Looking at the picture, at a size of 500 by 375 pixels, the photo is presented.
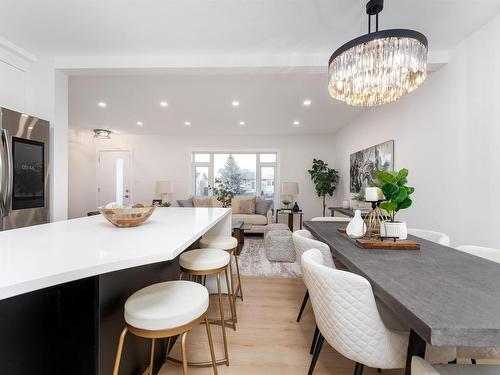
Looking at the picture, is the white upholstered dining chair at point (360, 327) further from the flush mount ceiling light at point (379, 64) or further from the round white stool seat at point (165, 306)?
the flush mount ceiling light at point (379, 64)

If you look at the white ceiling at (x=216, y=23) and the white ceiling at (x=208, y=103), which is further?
the white ceiling at (x=208, y=103)

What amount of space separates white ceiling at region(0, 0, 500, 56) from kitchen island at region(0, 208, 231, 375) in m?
1.70

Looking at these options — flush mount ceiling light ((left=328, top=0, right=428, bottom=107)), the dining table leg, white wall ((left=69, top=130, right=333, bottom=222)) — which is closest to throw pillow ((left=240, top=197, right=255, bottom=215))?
white wall ((left=69, top=130, right=333, bottom=222))

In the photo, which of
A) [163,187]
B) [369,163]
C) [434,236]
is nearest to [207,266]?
[434,236]

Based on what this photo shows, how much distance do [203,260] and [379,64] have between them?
5.41ft

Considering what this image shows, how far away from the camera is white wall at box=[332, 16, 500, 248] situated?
1903mm

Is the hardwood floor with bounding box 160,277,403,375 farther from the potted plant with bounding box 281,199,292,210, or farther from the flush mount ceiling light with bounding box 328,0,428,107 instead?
the potted plant with bounding box 281,199,292,210

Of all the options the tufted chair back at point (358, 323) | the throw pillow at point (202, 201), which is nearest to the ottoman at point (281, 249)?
the tufted chair back at point (358, 323)

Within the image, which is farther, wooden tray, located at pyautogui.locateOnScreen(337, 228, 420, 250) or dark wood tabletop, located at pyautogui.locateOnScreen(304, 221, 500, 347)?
wooden tray, located at pyautogui.locateOnScreen(337, 228, 420, 250)

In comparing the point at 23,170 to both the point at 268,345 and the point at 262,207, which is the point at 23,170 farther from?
the point at 262,207

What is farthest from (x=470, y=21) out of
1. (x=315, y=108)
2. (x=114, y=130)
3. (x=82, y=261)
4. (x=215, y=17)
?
(x=114, y=130)

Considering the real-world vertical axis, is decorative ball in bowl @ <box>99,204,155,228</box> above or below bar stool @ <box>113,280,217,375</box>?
above

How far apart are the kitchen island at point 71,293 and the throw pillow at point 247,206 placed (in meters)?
4.38

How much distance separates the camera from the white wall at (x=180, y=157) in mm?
6418
